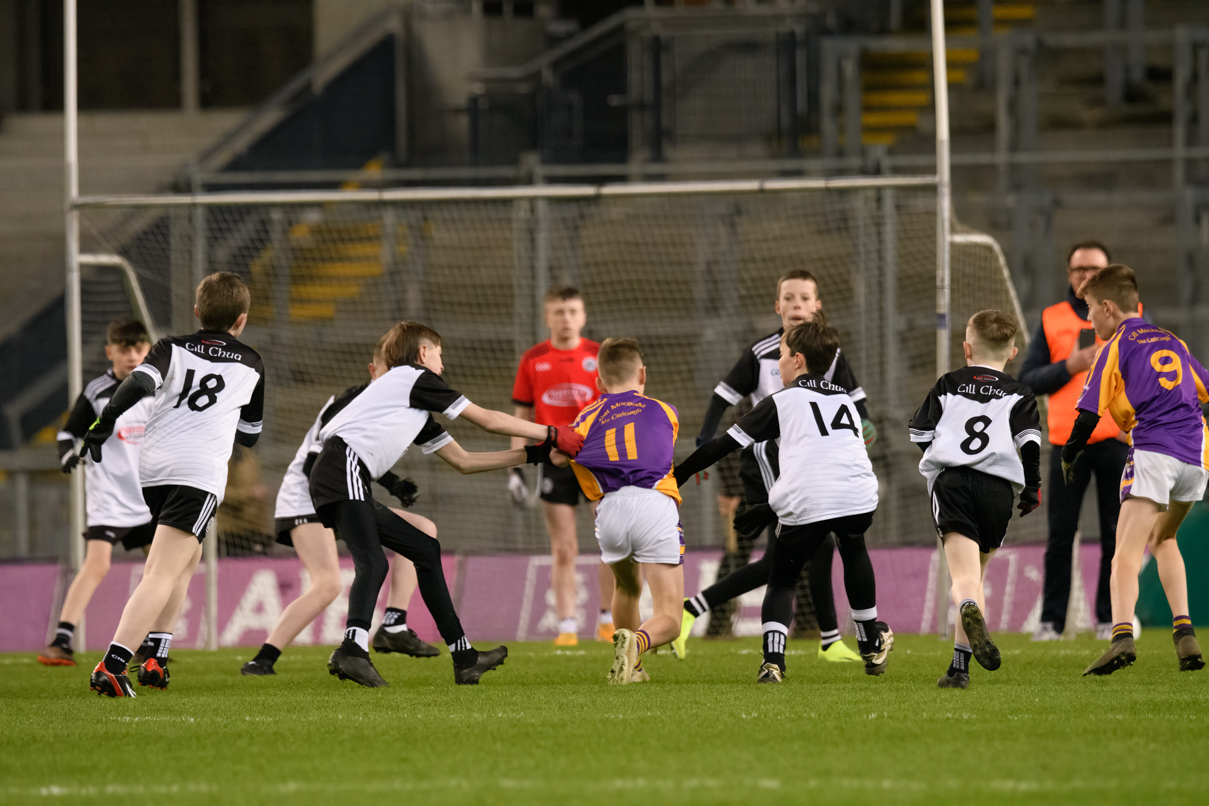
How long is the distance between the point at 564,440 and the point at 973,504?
1855mm

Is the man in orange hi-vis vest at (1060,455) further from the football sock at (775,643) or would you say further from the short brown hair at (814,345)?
the football sock at (775,643)

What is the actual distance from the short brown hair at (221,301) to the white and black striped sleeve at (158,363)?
0.23m

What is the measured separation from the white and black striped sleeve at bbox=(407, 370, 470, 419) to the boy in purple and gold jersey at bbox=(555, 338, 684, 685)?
60cm

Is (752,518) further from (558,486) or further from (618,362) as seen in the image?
(558,486)

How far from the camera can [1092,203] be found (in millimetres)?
14492

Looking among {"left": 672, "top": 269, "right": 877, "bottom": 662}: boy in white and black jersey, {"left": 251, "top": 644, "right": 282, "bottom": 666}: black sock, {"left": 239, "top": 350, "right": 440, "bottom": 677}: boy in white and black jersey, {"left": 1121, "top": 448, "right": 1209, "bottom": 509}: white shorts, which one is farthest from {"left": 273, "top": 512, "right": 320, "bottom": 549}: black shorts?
{"left": 1121, "top": 448, "right": 1209, "bottom": 509}: white shorts

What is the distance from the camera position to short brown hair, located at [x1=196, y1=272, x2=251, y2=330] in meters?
6.66

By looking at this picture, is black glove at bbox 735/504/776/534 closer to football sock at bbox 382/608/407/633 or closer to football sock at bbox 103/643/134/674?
football sock at bbox 382/608/407/633

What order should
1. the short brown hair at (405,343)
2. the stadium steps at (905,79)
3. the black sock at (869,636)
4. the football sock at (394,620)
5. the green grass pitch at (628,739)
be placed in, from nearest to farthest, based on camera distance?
the green grass pitch at (628,739) → the black sock at (869,636) → the short brown hair at (405,343) → the football sock at (394,620) → the stadium steps at (905,79)

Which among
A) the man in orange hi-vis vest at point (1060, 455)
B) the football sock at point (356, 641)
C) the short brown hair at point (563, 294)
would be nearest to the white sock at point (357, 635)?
the football sock at point (356, 641)

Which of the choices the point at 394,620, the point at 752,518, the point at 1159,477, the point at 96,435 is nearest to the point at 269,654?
the point at 394,620

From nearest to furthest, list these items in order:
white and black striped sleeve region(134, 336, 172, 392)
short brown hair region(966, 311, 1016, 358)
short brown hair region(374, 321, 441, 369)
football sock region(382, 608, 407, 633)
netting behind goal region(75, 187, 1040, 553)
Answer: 1. short brown hair region(966, 311, 1016, 358)
2. white and black striped sleeve region(134, 336, 172, 392)
3. short brown hair region(374, 321, 441, 369)
4. football sock region(382, 608, 407, 633)
5. netting behind goal region(75, 187, 1040, 553)

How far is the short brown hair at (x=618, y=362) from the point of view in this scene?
268 inches

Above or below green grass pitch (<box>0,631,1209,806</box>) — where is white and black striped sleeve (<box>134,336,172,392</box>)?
above
